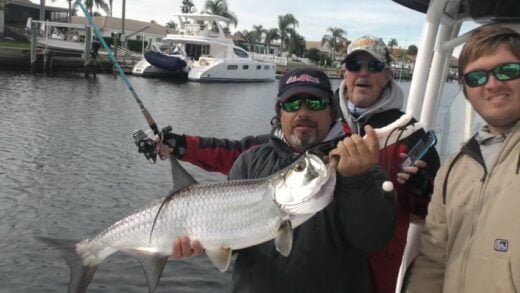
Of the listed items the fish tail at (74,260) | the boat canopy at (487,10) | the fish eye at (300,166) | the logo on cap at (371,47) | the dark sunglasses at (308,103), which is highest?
the boat canopy at (487,10)

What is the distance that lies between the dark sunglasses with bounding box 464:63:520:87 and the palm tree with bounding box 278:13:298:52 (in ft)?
396

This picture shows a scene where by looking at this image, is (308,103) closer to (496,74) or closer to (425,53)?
(496,74)

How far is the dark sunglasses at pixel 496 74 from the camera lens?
9.56ft

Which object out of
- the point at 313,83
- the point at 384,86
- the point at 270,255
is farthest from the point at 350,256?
the point at 384,86

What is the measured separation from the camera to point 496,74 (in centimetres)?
295

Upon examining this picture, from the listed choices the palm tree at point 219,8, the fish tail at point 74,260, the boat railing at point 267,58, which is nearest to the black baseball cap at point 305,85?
the fish tail at point 74,260

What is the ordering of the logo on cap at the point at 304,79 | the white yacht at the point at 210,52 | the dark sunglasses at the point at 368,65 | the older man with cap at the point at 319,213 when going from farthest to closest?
the white yacht at the point at 210,52, the dark sunglasses at the point at 368,65, the logo on cap at the point at 304,79, the older man with cap at the point at 319,213

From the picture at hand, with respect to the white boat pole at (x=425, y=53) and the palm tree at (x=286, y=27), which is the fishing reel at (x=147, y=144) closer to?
the white boat pole at (x=425, y=53)

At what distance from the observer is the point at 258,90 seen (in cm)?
5478

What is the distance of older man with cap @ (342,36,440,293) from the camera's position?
4.07m

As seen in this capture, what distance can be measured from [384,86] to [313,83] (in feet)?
3.96

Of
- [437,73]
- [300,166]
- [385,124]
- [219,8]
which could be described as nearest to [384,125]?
[385,124]

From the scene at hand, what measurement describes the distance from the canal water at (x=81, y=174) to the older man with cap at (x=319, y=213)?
3388 millimetres

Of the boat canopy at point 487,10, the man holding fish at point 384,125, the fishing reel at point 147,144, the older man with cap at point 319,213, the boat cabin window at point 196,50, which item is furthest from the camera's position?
the boat cabin window at point 196,50
